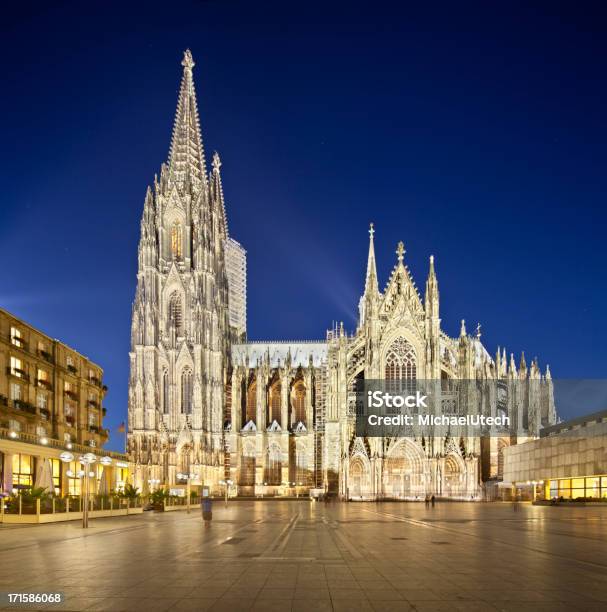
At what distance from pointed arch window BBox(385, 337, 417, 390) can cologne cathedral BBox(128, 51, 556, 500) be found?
129 millimetres

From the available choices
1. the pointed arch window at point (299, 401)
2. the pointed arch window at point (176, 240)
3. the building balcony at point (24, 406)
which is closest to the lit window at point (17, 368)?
the building balcony at point (24, 406)

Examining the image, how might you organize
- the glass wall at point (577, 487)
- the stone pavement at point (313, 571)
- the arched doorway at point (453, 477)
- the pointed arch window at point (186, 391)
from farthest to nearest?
the pointed arch window at point (186, 391) < the arched doorway at point (453, 477) < the glass wall at point (577, 487) < the stone pavement at point (313, 571)

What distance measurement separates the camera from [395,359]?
301 feet

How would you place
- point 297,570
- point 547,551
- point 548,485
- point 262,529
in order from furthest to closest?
1. point 548,485
2. point 262,529
3. point 547,551
4. point 297,570

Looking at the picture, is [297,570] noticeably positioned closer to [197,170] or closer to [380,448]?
[380,448]

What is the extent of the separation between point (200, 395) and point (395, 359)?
1086 inches

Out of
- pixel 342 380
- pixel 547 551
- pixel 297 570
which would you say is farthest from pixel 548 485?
pixel 297 570

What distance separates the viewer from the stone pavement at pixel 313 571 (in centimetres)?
1372

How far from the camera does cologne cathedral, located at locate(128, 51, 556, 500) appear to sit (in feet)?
284

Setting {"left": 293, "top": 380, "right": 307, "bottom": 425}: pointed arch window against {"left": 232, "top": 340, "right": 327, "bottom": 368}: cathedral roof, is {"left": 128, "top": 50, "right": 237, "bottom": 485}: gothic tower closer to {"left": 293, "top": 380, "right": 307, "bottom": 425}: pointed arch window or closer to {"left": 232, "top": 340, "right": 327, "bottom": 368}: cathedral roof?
{"left": 232, "top": 340, "right": 327, "bottom": 368}: cathedral roof

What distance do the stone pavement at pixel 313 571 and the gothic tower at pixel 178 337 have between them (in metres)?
73.1

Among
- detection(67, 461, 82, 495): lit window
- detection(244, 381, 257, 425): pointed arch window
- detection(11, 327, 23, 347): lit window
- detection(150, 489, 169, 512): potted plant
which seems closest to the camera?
detection(150, 489, 169, 512): potted plant

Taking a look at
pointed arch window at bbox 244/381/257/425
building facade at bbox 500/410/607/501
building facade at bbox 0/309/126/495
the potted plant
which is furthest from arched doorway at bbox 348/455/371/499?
the potted plant

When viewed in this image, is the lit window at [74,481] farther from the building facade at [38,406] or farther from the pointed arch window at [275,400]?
the pointed arch window at [275,400]
